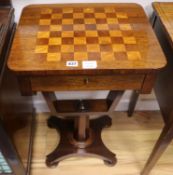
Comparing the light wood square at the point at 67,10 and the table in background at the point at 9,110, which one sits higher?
the light wood square at the point at 67,10

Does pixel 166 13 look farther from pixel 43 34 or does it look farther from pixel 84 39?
pixel 43 34

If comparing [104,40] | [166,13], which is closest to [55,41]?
[104,40]

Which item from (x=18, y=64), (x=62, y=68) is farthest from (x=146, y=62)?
(x=18, y=64)

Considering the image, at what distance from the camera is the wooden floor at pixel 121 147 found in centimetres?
118

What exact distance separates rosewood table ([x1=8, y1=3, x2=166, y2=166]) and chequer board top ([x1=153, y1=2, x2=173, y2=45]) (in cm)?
6

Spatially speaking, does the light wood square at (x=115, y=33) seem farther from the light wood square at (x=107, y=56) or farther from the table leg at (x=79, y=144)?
the table leg at (x=79, y=144)

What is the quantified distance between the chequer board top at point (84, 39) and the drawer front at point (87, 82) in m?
0.05

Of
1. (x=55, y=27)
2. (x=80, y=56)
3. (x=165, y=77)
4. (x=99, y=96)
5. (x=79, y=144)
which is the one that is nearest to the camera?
(x=80, y=56)

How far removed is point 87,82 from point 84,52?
91 millimetres

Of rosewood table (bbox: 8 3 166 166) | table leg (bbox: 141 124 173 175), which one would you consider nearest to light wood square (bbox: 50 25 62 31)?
rosewood table (bbox: 8 3 166 166)

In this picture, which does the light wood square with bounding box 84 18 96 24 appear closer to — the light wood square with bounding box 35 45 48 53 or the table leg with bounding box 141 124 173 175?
the light wood square with bounding box 35 45 48 53

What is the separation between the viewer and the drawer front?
2.33ft

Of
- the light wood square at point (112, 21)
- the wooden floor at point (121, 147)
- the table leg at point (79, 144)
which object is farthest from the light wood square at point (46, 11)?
the wooden floor at point (121, 147)

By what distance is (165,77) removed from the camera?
3.05 ft
